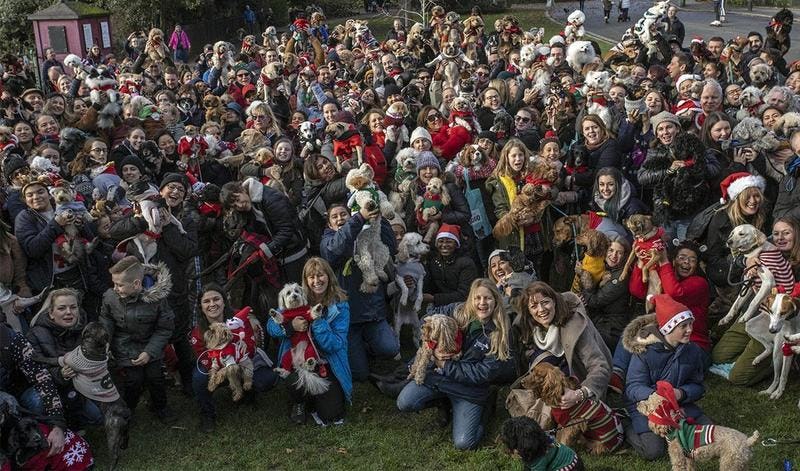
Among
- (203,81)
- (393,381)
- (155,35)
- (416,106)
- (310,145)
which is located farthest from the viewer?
(155,35)

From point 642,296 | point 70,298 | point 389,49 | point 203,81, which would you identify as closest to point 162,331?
point 70,298

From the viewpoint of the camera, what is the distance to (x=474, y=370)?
6.50 m

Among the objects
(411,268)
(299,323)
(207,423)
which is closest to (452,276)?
(411,268)

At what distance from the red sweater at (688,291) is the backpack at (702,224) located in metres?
0.70

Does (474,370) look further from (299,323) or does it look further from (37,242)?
(37,242)

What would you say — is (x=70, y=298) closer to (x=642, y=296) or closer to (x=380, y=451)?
(x=380, y=451)

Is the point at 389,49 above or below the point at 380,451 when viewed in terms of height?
above

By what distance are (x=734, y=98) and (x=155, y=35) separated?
36.0ft

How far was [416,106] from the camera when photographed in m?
11.4

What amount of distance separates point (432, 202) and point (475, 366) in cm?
221

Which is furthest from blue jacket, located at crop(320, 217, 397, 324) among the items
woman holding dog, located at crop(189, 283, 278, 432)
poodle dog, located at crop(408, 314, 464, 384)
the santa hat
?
the santa hat

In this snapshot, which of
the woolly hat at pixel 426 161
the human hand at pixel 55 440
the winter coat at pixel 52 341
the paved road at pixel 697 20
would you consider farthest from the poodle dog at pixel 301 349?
Answer: the paved road at pixel 697 20

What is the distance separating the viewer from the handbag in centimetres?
871

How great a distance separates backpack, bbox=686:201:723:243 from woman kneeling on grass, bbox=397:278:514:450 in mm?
2420
